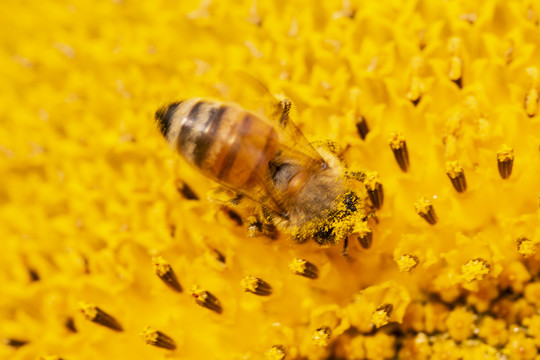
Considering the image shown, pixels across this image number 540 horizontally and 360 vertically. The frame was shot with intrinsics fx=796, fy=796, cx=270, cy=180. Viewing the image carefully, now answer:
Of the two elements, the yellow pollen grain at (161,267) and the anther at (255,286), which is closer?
the anther at (255,286)

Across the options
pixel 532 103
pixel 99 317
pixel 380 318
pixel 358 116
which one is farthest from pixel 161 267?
pixel 532 103

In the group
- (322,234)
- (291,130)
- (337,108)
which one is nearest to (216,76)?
(337,108)

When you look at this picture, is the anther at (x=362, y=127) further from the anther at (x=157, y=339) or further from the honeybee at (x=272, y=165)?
the anther at (x=157, y=339)

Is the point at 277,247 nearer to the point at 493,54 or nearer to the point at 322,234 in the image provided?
the point at 322,234

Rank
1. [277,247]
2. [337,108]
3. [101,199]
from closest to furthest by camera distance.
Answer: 1. [277,247]
2. [337,108]
3. [101,199]

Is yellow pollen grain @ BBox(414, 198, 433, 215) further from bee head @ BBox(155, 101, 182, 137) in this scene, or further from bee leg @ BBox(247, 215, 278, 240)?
bee head @ BBox(155, 101, 182, 137)

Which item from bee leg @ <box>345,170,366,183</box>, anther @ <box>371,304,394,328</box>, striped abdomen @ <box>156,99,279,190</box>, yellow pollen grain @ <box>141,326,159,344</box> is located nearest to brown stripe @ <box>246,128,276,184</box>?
striped abdomen @ <box>156,99,279,190</box>

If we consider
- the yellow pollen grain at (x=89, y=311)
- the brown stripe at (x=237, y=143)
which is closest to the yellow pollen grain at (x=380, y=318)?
the brown stripe at (x=237, y=143)
